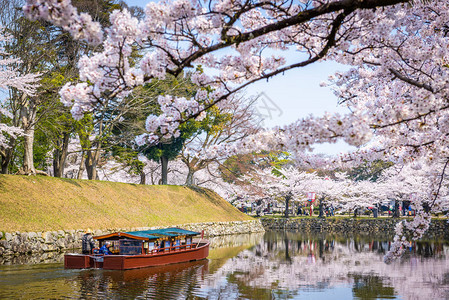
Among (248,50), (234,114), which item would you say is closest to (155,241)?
(248,50)

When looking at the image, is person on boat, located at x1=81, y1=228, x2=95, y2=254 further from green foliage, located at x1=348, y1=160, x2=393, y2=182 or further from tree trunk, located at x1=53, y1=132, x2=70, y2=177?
green foliage, located at x1=348, y1=160, x2=393, y2=182

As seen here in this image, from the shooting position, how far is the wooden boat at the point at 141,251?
46.0 ft

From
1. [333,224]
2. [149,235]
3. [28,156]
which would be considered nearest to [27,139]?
[28,156]

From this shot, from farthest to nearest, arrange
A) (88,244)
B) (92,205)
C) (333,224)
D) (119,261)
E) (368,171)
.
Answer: (368,171), (333,224), (92,205), (88,244), (119,261)

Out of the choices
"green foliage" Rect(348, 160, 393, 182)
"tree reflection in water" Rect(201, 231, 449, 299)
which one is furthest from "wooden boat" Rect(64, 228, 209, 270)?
"green foliage" Rect(348, 160, 393, 182)

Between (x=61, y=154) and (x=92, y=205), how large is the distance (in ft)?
17.7

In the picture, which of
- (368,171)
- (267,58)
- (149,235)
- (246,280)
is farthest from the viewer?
(368,171)

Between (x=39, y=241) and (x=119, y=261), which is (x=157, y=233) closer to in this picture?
(x=119, y=261)

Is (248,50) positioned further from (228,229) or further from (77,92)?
(228,229)

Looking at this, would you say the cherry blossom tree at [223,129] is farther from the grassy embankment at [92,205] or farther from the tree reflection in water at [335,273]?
the tree reflection in water at [335,273]

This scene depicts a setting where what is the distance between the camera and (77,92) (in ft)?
16.4

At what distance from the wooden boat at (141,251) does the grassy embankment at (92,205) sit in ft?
17.0

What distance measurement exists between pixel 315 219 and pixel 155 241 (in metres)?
29.5

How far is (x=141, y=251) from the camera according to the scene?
49.6ft
